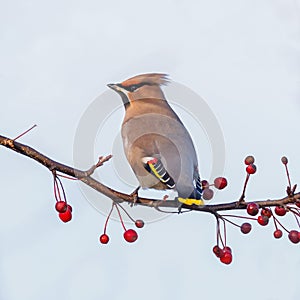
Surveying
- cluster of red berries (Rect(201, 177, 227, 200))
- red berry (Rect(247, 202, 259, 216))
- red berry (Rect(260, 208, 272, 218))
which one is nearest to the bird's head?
cluster of red berries (Rect(201, 177, 227, 200))

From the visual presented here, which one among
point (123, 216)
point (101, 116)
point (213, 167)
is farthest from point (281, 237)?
point (101, 116)

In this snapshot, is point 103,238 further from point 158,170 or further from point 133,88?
point 133,88

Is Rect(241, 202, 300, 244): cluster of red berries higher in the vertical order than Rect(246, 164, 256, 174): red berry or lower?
lower

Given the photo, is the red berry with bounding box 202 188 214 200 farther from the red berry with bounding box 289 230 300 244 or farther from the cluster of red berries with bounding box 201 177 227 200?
the red berry with bounding box 289 230 300 244

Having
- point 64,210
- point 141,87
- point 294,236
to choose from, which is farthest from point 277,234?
point 141,87

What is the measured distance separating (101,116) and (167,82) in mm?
1440

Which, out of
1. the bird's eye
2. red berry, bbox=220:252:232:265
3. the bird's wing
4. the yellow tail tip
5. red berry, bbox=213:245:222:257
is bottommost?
red berry, bbox=220:252:232:265

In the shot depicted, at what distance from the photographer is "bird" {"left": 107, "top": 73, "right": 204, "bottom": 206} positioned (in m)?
3.28

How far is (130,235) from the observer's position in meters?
2.76

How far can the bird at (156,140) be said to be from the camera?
3281 mm

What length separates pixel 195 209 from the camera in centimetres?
259

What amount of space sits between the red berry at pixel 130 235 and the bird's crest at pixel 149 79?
1249 millimetres

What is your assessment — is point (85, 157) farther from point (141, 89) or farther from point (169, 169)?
point (141, 89)

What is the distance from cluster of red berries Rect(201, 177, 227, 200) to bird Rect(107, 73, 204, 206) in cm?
3
